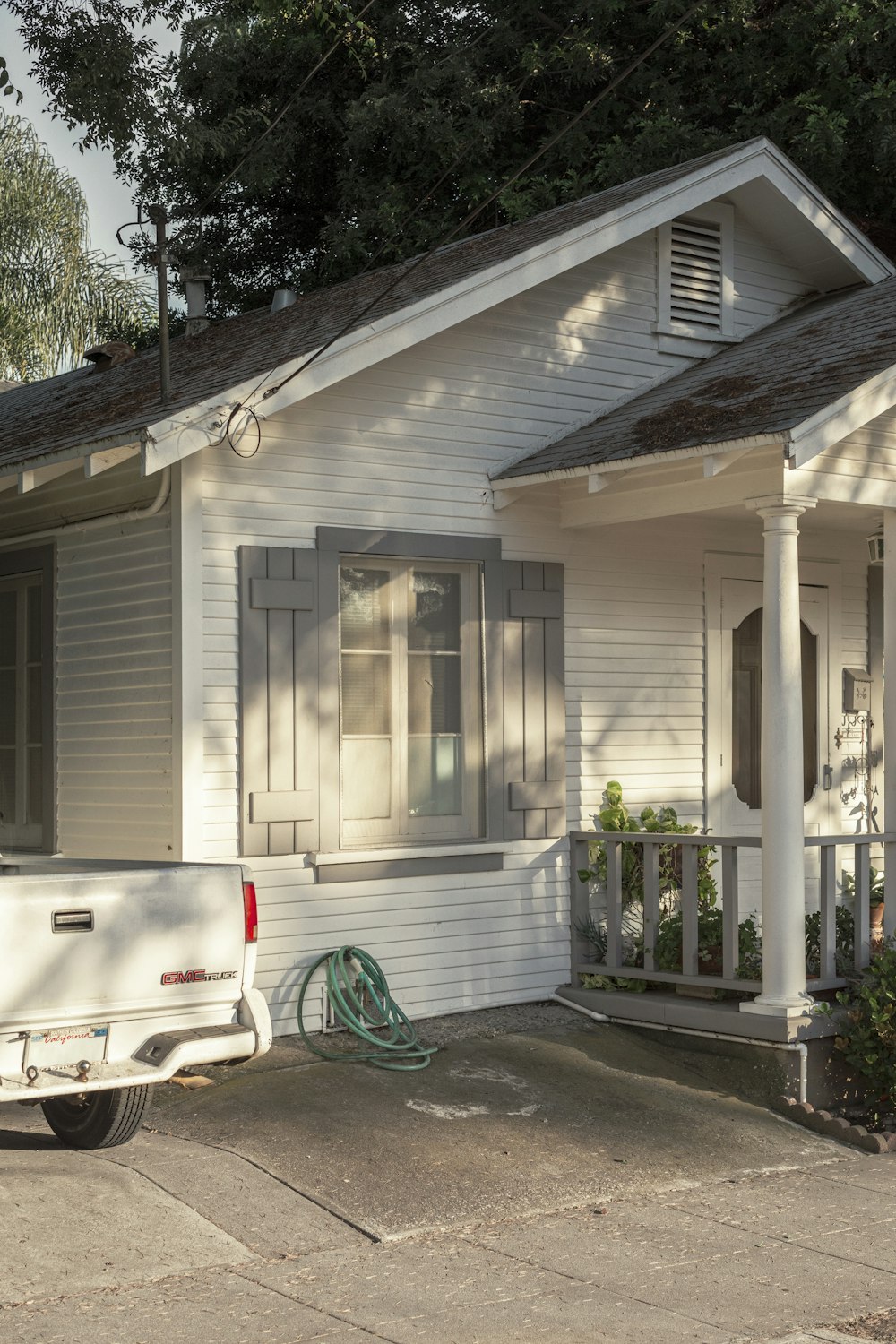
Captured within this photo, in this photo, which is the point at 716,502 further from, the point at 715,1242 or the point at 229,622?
the point at 715,1242

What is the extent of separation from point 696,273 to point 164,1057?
6.85 metres

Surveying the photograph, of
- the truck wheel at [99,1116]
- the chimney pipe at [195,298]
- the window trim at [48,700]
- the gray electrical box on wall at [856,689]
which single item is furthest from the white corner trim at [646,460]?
the chimney pipe at [195,298]

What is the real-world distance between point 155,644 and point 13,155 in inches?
988

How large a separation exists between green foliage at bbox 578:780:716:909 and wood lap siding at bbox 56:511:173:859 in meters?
2.70

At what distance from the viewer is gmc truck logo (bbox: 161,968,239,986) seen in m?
5.87

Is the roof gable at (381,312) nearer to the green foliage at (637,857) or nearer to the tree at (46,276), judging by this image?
the green foliage at (637,857)

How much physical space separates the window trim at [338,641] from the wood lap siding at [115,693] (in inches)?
33.1

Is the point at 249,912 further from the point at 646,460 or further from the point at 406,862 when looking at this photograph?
the point at 646,460

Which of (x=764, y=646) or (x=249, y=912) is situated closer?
(x=249, y=912)

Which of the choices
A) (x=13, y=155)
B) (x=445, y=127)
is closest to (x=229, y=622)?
(x=445, y=127)

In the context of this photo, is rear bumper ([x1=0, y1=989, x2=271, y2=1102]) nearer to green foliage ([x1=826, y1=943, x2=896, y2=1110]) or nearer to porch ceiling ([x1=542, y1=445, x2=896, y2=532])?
green foliage ([x1=826, y1=943, x2=896, y2=1110])

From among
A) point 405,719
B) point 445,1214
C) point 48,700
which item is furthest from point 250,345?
point 445,1214

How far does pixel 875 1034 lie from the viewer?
795 centimetres

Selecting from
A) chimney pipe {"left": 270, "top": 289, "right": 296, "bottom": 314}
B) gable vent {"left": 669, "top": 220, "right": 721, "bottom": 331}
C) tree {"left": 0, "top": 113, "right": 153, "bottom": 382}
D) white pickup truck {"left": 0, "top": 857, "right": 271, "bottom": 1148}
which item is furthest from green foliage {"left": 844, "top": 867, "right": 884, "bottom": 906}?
tree {"left": 0, "top": 113, "right": 153, "bottom": 382}
